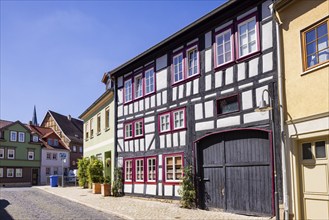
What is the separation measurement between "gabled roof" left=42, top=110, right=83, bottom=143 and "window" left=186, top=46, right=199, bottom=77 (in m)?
46.2

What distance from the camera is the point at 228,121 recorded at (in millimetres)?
13578

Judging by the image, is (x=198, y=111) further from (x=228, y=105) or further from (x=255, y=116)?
(x=255, y=116)

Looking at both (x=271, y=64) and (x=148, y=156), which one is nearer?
(x=271, y=64)

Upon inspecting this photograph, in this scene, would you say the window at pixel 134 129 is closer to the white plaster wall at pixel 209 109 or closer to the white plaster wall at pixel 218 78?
the white plaster wall at pixel 209 109

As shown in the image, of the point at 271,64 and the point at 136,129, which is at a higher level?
the point at 271,64

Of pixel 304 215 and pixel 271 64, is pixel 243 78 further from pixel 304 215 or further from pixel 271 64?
pixel 304 215

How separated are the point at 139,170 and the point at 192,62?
6419mm

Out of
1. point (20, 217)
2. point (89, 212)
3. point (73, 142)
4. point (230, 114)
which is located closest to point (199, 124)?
point (230, 114)

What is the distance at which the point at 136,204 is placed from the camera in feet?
53.8

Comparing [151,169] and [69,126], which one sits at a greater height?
[69,126]

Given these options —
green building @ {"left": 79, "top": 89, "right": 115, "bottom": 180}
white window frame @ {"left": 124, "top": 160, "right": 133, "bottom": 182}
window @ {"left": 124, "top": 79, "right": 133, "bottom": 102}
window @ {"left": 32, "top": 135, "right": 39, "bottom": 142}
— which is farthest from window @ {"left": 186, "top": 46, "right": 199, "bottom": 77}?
window @ {"left": 32, "top": 135, "right": 39, "bottom": 142}

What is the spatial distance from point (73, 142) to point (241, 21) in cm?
4976

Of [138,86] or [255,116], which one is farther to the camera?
[138,86]

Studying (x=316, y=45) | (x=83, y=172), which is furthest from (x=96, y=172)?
(x=316, y=45)
